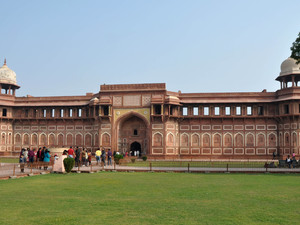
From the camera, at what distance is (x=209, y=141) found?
39.6 meters

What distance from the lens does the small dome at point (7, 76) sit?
4278 centimetres

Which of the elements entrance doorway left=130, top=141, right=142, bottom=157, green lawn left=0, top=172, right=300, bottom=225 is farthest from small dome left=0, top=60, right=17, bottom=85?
green lawn left=0, top=172, right=300, bottom=225

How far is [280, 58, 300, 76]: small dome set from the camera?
123 ft

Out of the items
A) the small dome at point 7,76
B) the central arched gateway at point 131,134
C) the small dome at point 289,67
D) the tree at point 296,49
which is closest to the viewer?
the tree at point 296,49

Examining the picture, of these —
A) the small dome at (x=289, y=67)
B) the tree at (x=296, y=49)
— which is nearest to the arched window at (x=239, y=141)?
the small dome at (x=289, y=67)

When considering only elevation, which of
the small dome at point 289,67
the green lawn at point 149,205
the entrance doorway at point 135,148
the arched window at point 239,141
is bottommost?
the green lawn at point 149,205

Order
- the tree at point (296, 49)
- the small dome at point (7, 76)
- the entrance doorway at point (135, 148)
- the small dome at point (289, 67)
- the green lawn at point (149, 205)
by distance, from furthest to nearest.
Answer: the small dome at point (7, 76) < the entrance doorway at point (135, 148) < the small dome at point (289, 67) < the tree at point (296, 49) < the green lawn at point (149, 205)

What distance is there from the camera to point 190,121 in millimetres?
39938

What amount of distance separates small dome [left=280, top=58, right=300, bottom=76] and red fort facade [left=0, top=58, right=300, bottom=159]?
10 cm

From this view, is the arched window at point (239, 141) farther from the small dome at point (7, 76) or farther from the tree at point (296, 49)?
the small dome at point (7, 76)

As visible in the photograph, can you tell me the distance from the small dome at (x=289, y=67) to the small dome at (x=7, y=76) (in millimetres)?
32081

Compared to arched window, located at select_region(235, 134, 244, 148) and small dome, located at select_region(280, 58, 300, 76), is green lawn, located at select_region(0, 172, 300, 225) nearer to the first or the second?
arched window, located at select_region(235, 134, 244, 148)

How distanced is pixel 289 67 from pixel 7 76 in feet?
109

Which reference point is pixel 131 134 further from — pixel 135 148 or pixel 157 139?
pixel 157 139
